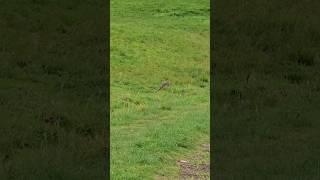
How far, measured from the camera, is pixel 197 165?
991 centimetres

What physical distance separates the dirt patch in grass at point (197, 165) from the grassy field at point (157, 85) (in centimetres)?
13

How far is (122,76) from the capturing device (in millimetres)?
19109
